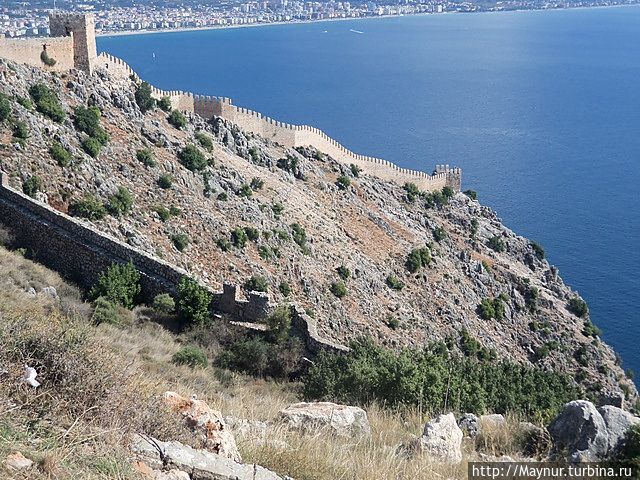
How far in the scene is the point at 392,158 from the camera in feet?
190

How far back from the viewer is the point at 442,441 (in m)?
5.55

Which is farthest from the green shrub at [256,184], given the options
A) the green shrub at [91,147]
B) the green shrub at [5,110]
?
the green shrub at [5,110]

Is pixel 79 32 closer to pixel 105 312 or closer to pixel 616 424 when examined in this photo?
pixel 105 312

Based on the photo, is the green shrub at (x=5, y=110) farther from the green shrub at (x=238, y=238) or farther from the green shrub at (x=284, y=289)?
the green shrub at (x=284, y=289)

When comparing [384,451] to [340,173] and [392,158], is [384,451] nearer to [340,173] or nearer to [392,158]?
[340,173]

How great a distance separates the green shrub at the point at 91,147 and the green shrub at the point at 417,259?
11937mm

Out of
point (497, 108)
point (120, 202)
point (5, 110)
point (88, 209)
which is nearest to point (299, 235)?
point (120, 202)

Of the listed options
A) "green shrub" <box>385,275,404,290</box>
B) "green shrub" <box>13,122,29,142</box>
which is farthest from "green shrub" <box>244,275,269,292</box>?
"green shrub" <box>13,122,29,142</box>

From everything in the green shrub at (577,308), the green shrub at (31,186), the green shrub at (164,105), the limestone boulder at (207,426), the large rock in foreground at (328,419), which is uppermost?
the limestone boulder at (207,426)

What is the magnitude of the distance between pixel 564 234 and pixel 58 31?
112ft

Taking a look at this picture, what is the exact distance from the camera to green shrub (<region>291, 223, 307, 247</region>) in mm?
23281

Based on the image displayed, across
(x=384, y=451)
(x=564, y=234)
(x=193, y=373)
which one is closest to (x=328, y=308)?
(x=193, y=373)

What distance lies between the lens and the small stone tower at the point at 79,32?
23.2 m

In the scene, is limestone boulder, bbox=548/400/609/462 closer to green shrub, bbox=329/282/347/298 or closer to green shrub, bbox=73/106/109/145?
green shrub, bbox=329/282/347/298
